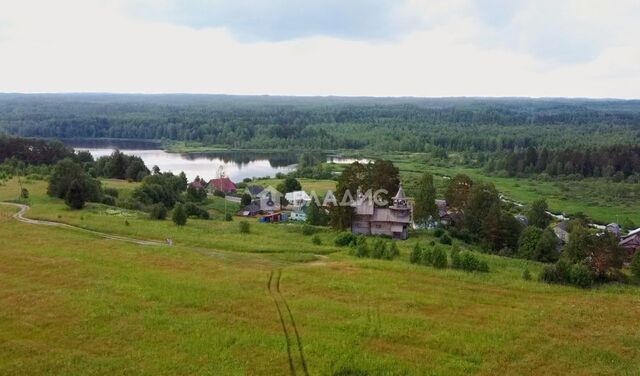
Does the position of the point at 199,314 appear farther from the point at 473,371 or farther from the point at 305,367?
the point at 473,371

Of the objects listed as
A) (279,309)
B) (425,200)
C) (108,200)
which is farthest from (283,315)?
(108,200)

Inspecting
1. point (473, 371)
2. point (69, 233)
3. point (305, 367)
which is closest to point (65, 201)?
point (69, 233)

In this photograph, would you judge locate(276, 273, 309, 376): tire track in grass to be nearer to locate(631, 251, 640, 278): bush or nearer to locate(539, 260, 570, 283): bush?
locate(539, 260, 570, 283): bush

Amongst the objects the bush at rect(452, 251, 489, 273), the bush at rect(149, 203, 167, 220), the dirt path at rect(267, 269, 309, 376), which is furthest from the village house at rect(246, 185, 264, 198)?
the dirt path at rect(267, 269, 309, 376)

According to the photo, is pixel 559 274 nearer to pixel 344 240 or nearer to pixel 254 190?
pixel 344 240

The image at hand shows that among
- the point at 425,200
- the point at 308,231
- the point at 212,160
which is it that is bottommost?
the point at 212,160

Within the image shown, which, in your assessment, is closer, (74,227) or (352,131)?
(74,227)
